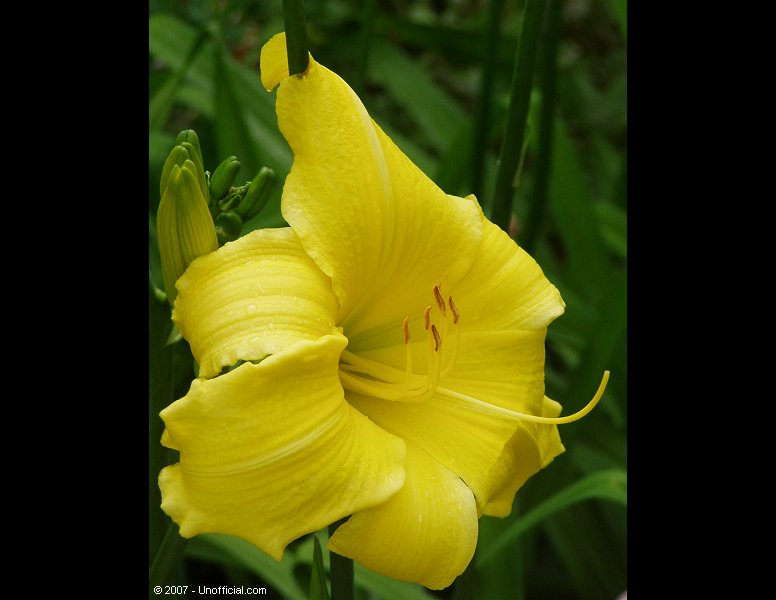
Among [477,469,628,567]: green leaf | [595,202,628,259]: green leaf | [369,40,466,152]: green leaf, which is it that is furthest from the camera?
[369,40,466,152]: green leaf

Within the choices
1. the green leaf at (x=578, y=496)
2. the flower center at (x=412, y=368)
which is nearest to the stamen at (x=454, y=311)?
the flower center at (x=412, y=368)

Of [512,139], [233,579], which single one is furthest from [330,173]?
[233,579]

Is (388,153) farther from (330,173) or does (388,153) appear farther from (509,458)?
(509,458)

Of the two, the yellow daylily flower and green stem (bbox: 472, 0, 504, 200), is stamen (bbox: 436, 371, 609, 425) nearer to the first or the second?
the yellow daylily flower

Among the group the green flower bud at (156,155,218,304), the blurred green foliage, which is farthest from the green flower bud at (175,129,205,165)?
the blurred green foliage

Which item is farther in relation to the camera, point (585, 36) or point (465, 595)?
point (585, 36)

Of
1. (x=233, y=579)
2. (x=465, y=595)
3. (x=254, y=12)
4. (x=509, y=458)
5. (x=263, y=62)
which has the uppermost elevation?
(x=263, y=62)
